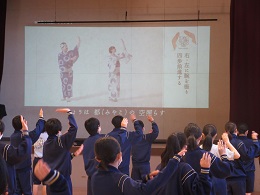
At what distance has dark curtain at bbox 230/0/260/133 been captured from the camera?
7.10 meters

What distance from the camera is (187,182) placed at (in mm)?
2812

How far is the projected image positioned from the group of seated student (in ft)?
7.37

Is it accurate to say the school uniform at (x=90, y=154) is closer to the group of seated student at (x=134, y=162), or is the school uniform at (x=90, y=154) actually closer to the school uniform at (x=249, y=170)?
the group of seated student at (x=134, y=162)

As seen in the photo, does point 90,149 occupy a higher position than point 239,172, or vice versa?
point 90,149

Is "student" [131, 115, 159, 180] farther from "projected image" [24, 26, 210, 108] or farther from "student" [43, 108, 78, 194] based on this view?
"projected image" [24, 26, 210, 108]

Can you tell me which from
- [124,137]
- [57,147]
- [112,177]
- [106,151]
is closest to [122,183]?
[112,177]

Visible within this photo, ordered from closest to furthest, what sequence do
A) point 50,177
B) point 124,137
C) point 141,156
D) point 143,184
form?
point 50,177 < point 143,184 < point 124,137 < point 141,156

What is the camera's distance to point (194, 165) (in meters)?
3.28

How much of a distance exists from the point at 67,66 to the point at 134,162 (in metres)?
2.94

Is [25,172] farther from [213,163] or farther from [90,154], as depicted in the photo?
[213,163]

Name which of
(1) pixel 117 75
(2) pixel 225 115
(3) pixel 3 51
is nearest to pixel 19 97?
(3) pixel 3 51

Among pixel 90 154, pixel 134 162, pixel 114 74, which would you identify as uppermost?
pixel 114 74

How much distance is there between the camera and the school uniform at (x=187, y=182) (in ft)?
9.25

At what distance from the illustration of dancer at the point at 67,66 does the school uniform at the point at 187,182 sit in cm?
540
